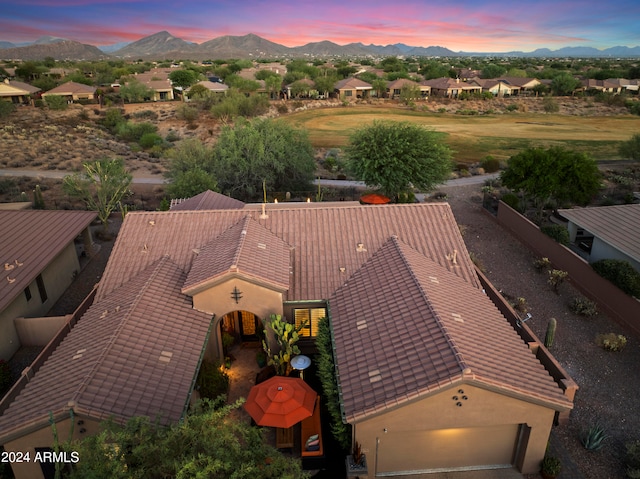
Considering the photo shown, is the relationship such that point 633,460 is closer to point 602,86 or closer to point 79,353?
point 79,353

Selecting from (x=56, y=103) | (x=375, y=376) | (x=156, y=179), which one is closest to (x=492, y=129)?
(x=156, y=179)

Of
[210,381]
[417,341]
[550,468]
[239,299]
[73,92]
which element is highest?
[73,92]

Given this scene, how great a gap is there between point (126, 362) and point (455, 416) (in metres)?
10.3

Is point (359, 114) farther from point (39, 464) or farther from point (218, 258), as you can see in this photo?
point (39, 464)

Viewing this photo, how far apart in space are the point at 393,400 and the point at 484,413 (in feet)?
9.24

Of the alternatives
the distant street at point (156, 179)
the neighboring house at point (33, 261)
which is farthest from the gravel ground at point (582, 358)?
the neighboring house at point (33, 261)

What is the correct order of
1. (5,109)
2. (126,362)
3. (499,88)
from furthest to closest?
1. (499,88)
2. (5,109)
3. (126,362)

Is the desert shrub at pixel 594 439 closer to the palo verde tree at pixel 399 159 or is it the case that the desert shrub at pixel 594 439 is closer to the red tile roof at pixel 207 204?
the red tile roof at pixel 207 204

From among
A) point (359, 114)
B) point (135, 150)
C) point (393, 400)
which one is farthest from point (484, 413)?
point (359, 114)

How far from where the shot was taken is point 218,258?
61.5 ft

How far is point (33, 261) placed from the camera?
2308cm

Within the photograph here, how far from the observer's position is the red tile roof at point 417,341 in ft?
42.1

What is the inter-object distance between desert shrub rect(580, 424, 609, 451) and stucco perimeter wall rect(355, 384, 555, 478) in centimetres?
310

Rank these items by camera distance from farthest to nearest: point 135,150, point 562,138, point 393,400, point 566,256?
point 562,138, point 135,150, point 566,256, point 393,400
